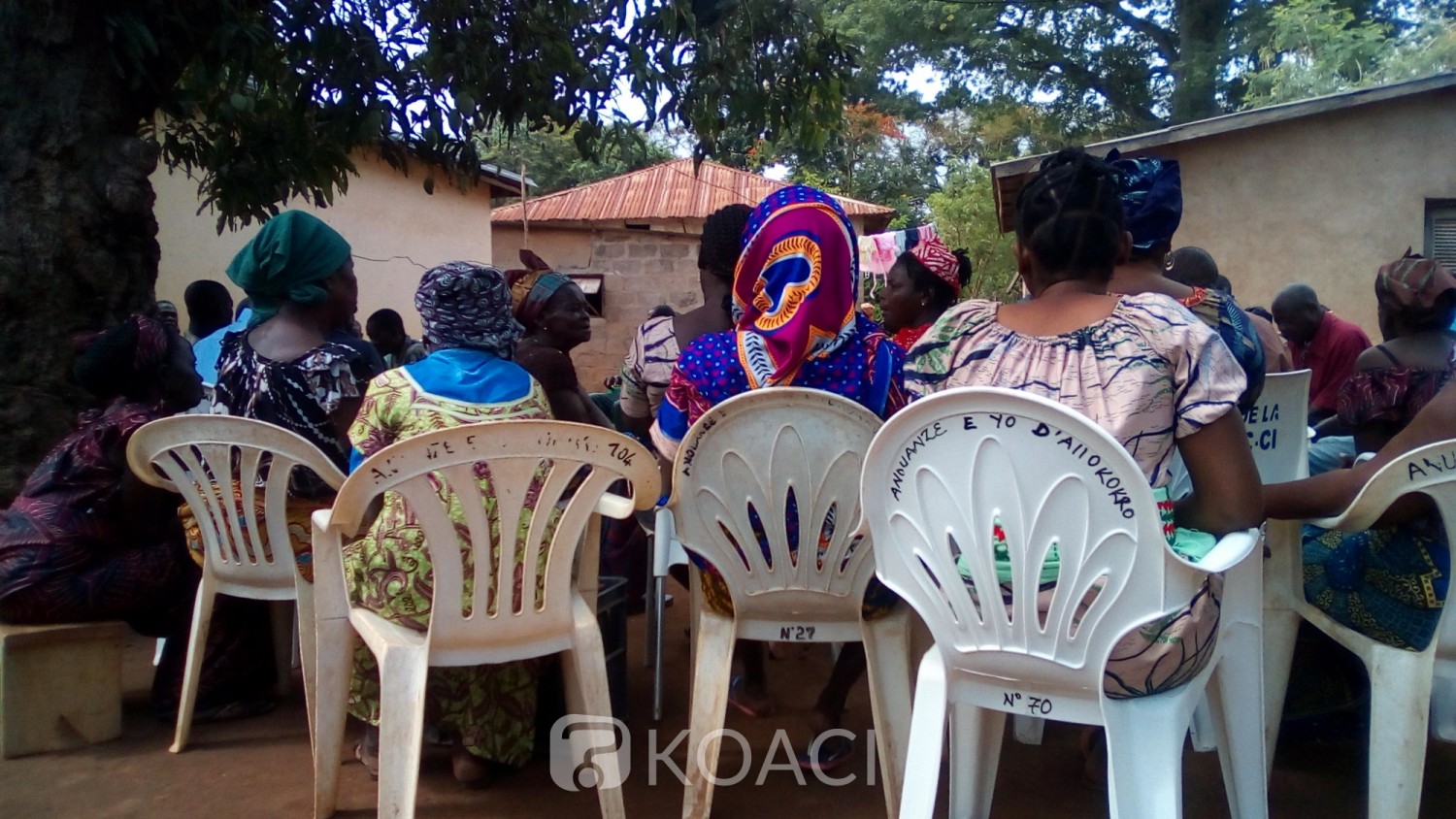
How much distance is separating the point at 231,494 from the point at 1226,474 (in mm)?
2599

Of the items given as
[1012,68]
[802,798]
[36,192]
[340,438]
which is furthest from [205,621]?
[1012,68]

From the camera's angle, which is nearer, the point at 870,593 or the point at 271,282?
the point at 870,593

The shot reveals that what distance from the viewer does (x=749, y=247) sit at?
9.81 ft

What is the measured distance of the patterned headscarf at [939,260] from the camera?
176 inches

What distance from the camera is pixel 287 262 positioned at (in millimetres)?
3461

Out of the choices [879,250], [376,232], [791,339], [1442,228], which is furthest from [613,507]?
[879,250]

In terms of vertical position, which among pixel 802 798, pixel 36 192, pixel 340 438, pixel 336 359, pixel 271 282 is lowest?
pixel 802 798

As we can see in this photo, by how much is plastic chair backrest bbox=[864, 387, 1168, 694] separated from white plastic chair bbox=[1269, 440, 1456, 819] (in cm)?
75

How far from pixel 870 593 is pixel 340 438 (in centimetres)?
177

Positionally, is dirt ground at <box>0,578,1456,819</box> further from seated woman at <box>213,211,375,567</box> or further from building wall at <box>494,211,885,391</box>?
building wall at <box>494,211,885,391</box>

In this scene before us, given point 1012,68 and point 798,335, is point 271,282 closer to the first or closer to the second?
point 798,335

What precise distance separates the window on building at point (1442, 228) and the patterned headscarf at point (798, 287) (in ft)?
28.8

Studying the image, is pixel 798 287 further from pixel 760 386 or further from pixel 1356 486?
pixel 1356 486

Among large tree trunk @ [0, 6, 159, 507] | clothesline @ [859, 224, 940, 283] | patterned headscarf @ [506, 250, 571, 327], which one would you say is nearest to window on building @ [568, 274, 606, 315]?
clothesline @ [859, 224, 940, 283]
